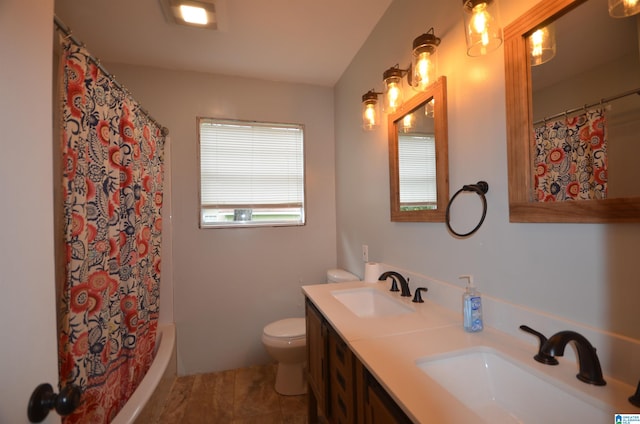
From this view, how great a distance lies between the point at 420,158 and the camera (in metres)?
1.46

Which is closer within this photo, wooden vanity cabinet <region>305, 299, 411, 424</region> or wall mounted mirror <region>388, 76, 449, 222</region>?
wooden vanity cabinet <region>305, 299, 411, 424</region>

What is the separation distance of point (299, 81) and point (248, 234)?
1.50 metres

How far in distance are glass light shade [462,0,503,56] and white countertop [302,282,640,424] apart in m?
0.97

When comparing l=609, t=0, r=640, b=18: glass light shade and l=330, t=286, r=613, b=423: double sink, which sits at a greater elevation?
l=609, t=0, r=640, b=18: glass light shade

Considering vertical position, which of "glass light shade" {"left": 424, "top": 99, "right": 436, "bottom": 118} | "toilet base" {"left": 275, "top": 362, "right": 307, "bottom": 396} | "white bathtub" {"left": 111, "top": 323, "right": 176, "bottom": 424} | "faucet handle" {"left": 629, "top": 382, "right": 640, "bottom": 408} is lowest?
"toilet base" {"left": 275, "top": 362, "right": 307, "bottom": 396}

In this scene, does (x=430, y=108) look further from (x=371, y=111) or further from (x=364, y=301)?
(x=364, y=301)

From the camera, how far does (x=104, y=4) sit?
1624 mm

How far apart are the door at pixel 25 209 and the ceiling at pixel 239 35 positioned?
1.28m

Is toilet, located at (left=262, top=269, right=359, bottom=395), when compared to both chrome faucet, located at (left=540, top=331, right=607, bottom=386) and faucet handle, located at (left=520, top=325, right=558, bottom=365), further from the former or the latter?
chrome faucet, located at (left=540, top=331, right=607, bottom=386)

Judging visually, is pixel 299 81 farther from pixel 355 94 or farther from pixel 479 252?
pixel 479 252

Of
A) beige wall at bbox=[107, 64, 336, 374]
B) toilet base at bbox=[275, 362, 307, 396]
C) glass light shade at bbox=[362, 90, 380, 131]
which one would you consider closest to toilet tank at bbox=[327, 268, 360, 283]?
beige wall at bbox=[107, 64, 336, 374]

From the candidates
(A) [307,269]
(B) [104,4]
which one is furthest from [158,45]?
Answer: (A) [307,269]

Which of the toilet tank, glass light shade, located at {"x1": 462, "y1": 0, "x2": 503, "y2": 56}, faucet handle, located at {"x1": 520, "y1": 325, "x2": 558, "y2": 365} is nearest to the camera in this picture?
faucet handle, located at {"x1": 520, "y1": 325, "x2": 558, "y2": 365}

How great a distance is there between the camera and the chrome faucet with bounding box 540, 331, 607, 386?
68 centimetres
